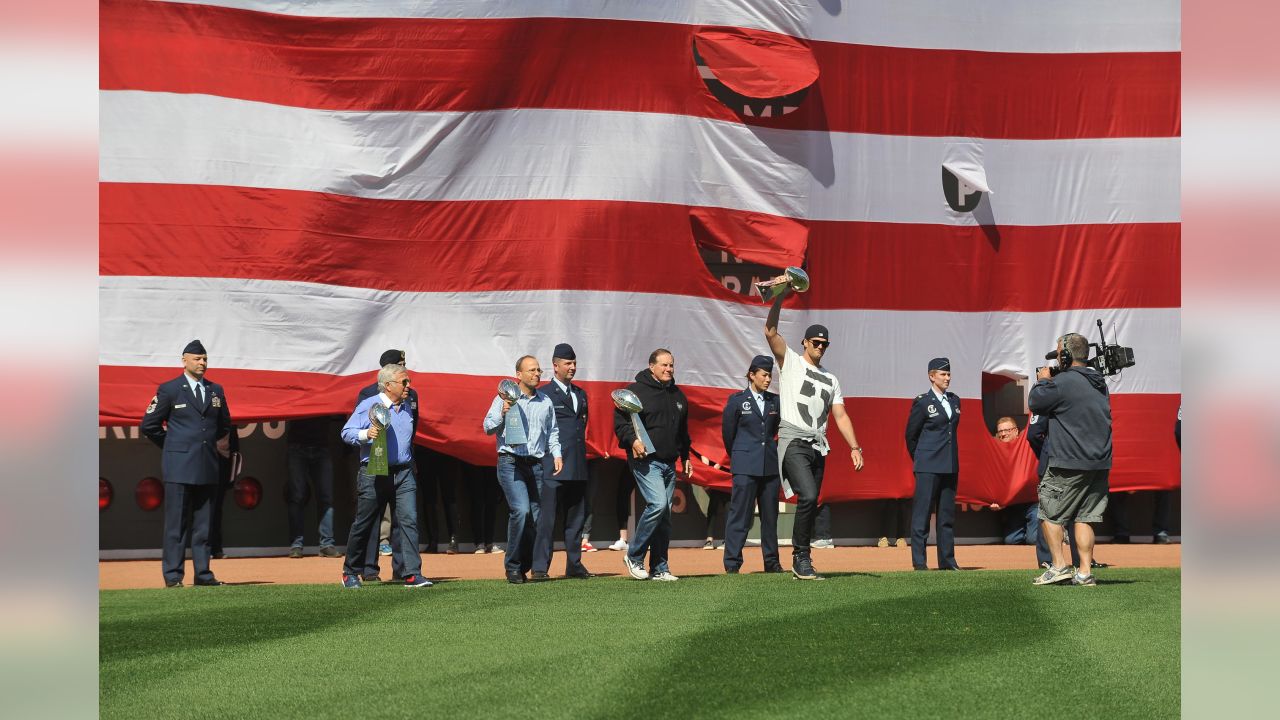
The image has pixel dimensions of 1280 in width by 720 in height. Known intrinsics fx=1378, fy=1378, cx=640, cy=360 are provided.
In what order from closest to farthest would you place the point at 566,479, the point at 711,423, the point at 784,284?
1. the point at 784,284
2. the point at 566,479
3. the point at 711,423

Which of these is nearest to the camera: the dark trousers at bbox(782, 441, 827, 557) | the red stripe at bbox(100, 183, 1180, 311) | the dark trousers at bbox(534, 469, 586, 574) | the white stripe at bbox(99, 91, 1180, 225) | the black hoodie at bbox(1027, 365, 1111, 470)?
the black hoodie at bbox(1027, 365, 1111, 470)

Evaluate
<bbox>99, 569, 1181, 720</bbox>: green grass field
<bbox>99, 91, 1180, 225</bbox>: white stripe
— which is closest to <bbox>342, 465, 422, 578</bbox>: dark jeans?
<bbox>99, 569, 1181, 720</bbox>: green grass field

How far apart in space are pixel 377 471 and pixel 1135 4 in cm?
1143

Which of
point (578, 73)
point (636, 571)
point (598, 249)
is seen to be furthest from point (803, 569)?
point (578, 73)

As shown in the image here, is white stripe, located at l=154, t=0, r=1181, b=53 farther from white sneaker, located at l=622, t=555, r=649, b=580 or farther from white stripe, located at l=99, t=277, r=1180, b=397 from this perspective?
white sneaker, located at l=622, t=555, r=649, b=580

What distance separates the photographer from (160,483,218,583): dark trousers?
1169cm

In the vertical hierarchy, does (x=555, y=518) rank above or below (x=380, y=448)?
below

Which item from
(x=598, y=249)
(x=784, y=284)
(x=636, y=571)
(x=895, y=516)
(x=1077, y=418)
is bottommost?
(x=895, y=516)

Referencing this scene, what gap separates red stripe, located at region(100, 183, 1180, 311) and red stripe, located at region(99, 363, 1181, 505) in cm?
111

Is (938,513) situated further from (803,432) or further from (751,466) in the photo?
(803,432)

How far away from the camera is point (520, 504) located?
38.7ft

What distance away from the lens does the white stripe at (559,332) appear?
562 inches

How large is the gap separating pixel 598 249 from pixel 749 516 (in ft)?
12.7

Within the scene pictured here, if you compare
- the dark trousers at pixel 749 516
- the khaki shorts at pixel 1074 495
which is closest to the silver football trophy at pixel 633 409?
the dark trousers at pixel 749 516
